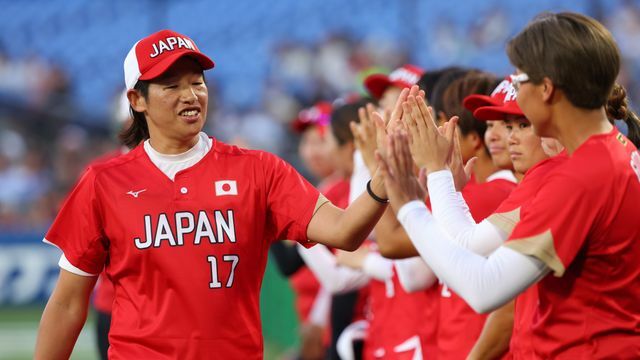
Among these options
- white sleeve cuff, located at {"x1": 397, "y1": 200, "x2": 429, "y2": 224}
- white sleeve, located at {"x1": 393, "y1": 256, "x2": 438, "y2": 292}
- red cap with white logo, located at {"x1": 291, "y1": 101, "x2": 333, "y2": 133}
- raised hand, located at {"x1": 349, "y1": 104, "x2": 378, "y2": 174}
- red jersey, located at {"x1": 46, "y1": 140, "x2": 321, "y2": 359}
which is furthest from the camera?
red cap with white logo, located at {"x1": 291, "y1": 101, "x2": 333, "y2": 133}

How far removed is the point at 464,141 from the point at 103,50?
14893 mm

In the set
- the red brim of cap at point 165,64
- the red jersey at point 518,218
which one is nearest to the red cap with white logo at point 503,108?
the red jersey at point 518,218

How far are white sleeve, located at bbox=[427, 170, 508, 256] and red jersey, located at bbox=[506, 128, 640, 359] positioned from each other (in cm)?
25

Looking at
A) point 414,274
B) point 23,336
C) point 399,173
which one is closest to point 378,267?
point 414,274

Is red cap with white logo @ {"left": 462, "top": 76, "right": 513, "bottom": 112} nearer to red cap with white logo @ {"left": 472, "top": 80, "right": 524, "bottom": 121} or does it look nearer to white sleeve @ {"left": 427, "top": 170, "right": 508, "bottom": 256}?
red cap with white logo @ {"left": 472, "top": 80, "right": 524, "bottom": 121}

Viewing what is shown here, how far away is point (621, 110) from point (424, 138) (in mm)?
706

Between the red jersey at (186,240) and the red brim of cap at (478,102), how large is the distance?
79 centimetres

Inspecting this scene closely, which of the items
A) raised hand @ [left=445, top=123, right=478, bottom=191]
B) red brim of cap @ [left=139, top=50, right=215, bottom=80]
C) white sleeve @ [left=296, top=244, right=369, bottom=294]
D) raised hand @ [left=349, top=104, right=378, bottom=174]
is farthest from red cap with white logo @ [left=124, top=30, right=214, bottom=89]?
white sleeve @ [left=296, top=244, right=369, bottom=294]

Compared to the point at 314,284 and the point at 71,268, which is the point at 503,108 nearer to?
the point at 71,268

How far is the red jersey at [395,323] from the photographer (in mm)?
4957

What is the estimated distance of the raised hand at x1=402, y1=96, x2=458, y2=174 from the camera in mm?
3408

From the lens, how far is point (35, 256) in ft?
41.3

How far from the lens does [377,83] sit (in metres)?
6.21

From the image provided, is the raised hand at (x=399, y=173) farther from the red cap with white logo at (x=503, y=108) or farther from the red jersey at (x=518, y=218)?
the red cap with white logo at (x=503, y=108)
